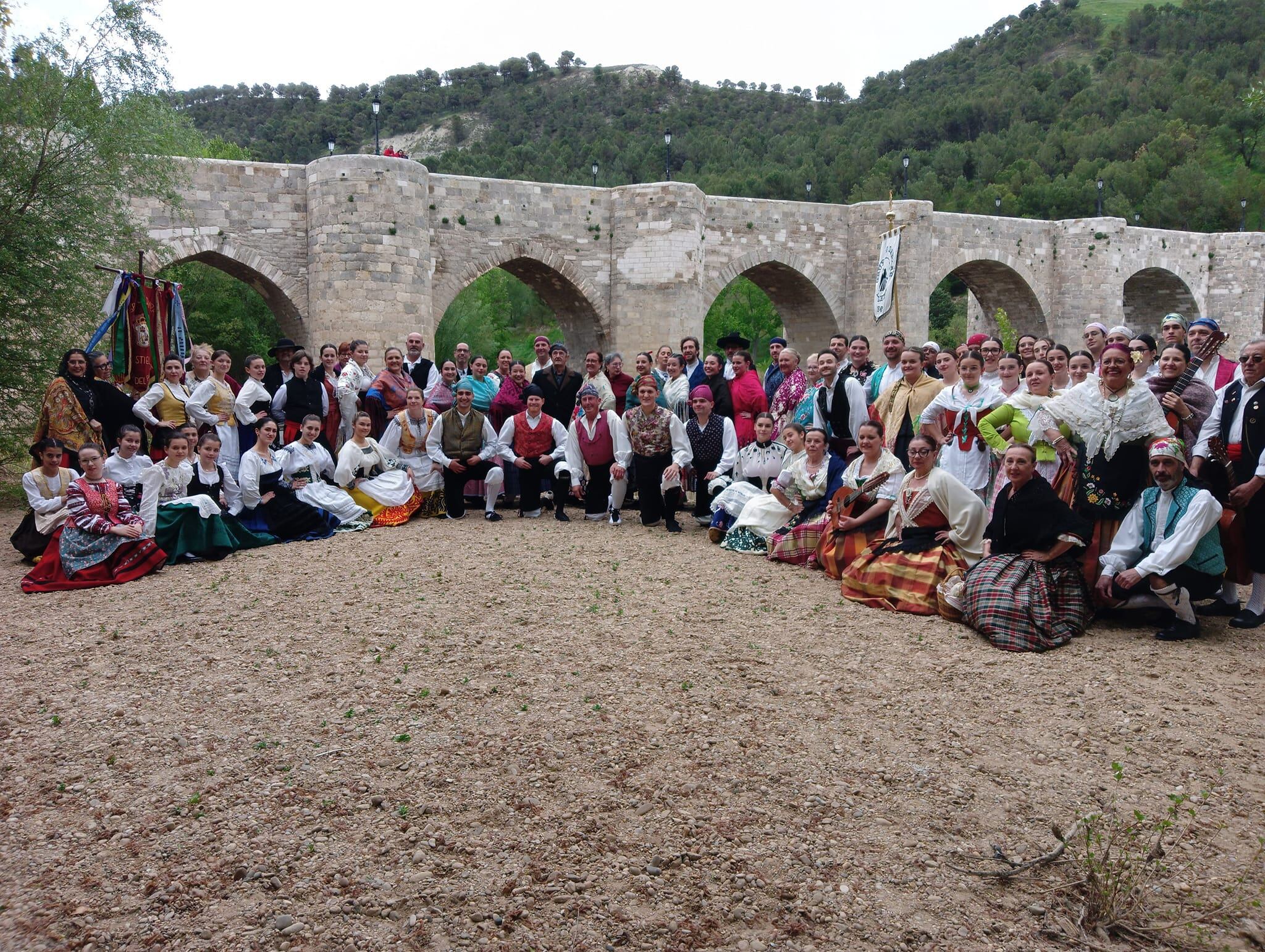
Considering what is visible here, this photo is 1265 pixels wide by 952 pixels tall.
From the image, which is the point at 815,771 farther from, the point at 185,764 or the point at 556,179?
the point at 556,179

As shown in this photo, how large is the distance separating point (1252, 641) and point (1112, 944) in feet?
9.56

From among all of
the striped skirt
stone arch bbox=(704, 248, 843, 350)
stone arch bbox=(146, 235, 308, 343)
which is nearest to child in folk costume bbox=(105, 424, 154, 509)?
the striped skirt

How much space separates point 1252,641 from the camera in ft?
14.8

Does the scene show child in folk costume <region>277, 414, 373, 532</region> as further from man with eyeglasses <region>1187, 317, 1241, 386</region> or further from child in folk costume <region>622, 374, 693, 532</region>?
man with eyeglasses <region>1187, 317, 1241, 386</region>

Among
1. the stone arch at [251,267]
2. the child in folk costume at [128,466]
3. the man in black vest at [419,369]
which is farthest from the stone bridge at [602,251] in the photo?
the child in folk costume at [128,466]

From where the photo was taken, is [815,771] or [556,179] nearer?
[815,771]

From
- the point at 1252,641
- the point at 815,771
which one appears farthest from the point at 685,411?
the point at 815,771

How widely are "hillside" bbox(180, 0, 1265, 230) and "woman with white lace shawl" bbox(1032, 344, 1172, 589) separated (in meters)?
25.9

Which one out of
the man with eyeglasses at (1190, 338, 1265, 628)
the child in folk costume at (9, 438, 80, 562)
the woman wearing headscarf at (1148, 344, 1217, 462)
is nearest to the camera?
the man with eyeglasses at (1190, 338, 1265, 628)

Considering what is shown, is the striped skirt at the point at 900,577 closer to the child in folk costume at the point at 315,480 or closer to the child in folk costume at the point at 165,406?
the child in folk costume at the point at 315,480

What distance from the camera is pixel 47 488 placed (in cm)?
586

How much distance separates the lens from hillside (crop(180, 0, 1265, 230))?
4022 centimetres

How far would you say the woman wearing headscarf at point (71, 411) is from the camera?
6.55 meters

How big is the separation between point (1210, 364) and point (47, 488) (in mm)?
7183
